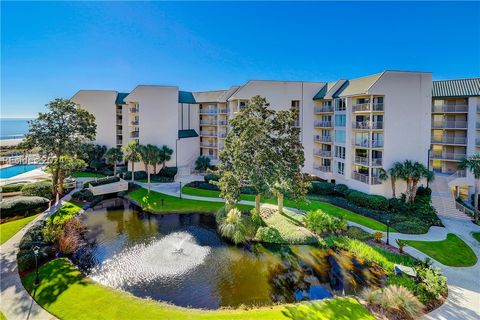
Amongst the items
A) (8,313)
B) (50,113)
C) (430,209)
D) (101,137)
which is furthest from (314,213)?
(101,137)

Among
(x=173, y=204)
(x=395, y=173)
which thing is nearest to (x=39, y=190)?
(x=173, y=204)

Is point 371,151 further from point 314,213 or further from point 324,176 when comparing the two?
point 314,213

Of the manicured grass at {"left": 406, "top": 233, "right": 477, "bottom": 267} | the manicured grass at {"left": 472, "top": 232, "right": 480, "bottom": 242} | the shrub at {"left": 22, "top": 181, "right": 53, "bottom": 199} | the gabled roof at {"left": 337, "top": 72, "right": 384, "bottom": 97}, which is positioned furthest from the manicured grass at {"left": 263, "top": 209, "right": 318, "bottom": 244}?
the shrub at {"left": 22, "top": 181, "right": 53, "bottom": 199}

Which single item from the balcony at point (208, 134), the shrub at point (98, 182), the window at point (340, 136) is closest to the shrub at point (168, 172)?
the shrub at point (98, 182)

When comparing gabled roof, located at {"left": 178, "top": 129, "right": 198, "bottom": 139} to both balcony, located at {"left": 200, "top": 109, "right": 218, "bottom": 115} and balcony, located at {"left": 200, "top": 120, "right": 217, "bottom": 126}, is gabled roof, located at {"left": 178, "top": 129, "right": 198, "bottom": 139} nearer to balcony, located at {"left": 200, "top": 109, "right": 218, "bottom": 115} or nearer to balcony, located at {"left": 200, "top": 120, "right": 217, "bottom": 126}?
balcony, located at {"left": 200, "top": 120, "right": 217, "bottom": 126}

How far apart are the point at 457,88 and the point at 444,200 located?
13.8 m

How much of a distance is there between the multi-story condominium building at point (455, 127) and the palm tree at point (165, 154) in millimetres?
35597

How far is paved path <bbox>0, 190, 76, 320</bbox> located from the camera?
43.9 ft

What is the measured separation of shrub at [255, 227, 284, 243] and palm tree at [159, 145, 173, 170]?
2431cm

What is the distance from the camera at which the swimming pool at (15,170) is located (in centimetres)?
4238

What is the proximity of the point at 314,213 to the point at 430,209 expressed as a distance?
12.1 metres

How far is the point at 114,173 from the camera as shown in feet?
143

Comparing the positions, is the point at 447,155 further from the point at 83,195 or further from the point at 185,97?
the point at 83,195

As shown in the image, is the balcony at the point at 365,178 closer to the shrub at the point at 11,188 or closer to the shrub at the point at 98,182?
the shrub at the point at 98,182
